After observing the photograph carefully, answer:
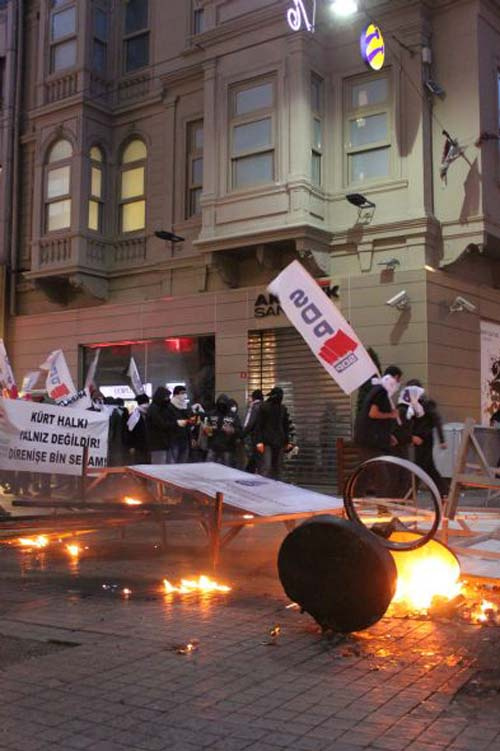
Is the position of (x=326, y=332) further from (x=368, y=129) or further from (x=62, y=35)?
(x=62, y=35)

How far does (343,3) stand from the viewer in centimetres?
1476

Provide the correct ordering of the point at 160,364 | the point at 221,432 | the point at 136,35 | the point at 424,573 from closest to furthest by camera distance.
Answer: the point at 424,573 < the point at 221,432 < the point at 160,364 < the point at 136,35

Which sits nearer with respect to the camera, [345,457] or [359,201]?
[345,457]

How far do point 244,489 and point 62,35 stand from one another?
52.6 feet

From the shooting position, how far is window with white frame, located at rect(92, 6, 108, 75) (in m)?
18.7

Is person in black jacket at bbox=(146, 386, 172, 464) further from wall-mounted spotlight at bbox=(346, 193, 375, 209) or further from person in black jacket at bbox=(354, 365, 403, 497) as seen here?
wall-mounted spotlight at bbox=(346, 193, 375, 209)

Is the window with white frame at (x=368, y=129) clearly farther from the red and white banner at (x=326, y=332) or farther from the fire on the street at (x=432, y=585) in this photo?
the fire on the street at (x=432, y=585)

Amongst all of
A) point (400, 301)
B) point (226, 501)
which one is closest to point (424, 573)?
point (226, 501)

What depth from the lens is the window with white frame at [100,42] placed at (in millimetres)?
18656

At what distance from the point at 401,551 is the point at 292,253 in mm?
11117

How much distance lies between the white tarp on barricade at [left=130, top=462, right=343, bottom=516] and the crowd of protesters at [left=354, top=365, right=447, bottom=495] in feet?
5.10

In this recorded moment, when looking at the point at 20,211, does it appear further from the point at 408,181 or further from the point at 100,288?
the point at 408,181

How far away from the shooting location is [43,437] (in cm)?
923

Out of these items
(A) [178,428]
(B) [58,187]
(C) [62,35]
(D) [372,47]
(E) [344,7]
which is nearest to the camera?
(A) [178,428]
